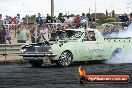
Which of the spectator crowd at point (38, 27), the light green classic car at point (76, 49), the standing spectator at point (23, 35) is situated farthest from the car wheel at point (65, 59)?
the standing spectator at point (23, 35)

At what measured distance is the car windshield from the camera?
693 inches

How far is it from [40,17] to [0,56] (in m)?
5.26

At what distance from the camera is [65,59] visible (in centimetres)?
1673

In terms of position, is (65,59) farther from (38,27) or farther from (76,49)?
(38,27)

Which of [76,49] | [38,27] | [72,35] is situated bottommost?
[76,49]

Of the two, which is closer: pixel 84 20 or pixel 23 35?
pixel 23 35

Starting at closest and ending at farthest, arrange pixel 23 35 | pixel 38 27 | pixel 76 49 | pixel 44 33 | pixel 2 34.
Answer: pixel 76 49 → pixel 2 34 → pixel 23 35 → pixel 44 33 → pixel 38 27

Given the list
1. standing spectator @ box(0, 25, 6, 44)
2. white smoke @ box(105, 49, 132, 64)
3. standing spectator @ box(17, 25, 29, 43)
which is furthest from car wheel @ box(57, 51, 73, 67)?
standing spectator @ box(0, 25, 6, 44)

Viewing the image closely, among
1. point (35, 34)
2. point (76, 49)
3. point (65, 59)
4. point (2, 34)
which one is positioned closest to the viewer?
point (65, 59)

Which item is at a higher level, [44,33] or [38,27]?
[38,27]

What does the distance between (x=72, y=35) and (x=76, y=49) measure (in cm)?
96

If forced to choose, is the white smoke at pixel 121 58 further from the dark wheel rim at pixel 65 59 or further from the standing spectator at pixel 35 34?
the standing spectator at pixel 35 34

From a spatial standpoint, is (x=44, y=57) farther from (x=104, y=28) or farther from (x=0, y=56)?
(x=104, y=28)

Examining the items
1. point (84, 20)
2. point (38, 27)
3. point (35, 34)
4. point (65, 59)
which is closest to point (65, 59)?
point (65, 59)
